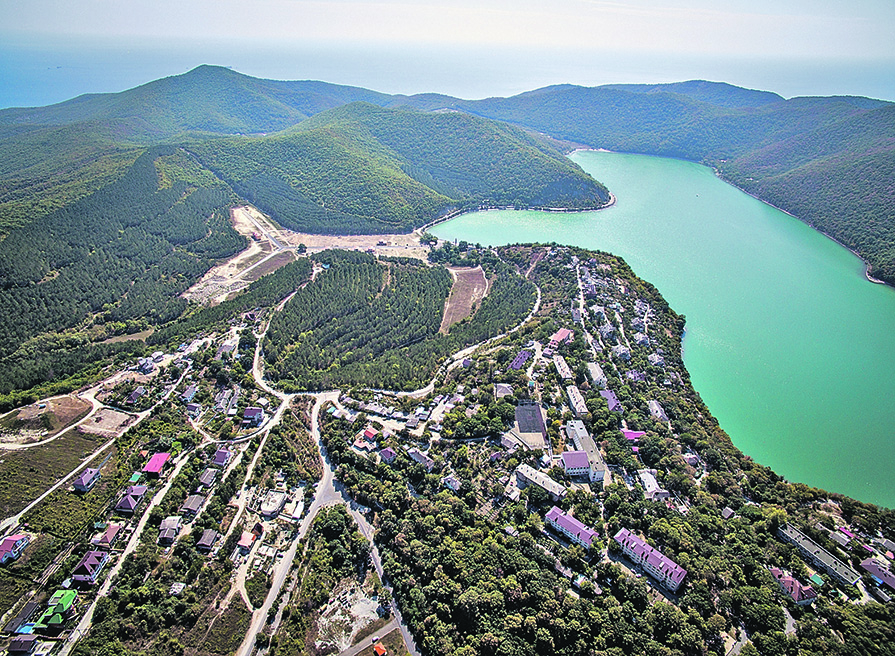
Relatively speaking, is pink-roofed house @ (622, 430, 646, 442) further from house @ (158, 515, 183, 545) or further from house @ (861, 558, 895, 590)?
house @ (158, 515, 183, 545)

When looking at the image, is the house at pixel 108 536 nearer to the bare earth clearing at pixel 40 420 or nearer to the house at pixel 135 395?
the bare earth clearing at pixel 40 420

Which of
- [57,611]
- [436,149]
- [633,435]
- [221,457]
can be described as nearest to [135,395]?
[221,457]


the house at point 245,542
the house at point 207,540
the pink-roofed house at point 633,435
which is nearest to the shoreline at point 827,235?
the pink-roofed house at point 633,435

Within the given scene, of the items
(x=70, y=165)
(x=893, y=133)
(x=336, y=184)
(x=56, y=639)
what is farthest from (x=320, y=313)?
(x=893, y=133)

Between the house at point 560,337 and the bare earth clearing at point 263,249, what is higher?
the bare earth clearing at point 263,249

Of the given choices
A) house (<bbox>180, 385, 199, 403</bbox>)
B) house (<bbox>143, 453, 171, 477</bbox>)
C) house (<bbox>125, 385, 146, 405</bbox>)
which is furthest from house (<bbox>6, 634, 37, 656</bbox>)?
house (<bbox>180, 385, 199, 403</bbox>)
